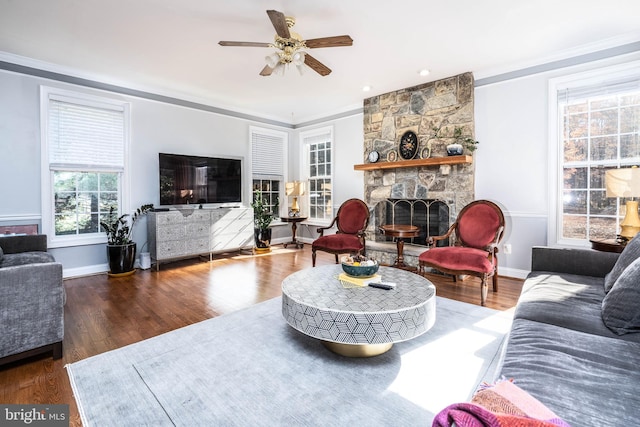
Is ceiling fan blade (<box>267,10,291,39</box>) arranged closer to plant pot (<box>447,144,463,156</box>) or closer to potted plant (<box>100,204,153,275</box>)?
plant pot (<box>447,144,463,156</box>)

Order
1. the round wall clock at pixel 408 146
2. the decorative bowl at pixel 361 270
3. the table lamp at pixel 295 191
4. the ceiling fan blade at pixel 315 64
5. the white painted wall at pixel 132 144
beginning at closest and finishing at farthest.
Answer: the decorative bowl at pixel 361 270
the ceiling fan blade at pixel 315 64
the white painted wall at pixel 132 144
the round wall clock at pixel 408 146
the table lamp at pixel 295 191

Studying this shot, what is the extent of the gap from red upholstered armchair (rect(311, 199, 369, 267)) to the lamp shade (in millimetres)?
2662

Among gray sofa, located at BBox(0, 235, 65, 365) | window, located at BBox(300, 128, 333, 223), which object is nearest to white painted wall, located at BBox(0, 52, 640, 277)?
gray sofa, located at BBox(0, 235, 65, 365)

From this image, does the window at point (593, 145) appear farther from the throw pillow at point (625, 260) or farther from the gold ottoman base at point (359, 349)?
the gold ottoman base at point (359, 349)

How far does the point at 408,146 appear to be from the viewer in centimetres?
477

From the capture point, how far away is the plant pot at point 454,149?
414 cm

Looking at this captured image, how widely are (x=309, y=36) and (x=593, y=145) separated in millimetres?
3443

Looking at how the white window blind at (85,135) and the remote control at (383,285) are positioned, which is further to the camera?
the white window blind at (85,135)

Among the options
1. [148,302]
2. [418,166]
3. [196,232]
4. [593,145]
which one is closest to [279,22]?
[148,302]

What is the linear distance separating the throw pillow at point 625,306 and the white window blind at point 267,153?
5.51 m

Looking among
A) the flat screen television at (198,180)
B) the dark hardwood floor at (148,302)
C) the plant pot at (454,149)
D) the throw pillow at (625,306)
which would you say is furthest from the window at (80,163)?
the throw pillow at (625,306)

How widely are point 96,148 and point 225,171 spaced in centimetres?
189

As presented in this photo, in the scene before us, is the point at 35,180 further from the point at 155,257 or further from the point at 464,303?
the point at 464,303

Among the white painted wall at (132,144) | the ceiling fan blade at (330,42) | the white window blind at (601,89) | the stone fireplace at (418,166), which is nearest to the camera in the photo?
the ceiling fan blade at (330,42)
